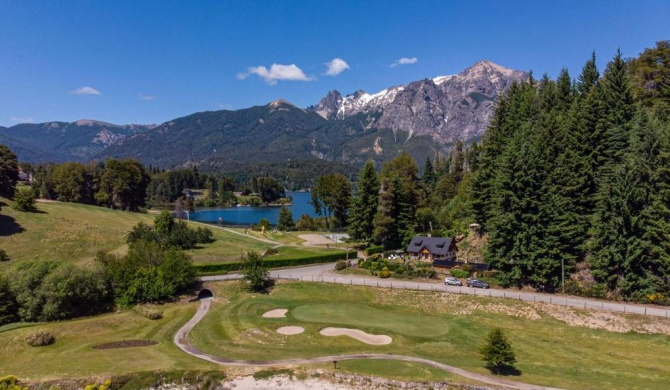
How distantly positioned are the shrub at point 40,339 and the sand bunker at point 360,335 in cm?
2735

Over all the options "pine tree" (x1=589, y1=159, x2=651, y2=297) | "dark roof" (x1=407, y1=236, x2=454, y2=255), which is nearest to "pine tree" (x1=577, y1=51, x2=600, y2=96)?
"pine tree" (x1=589, y1=159, x2=651, y2=297)

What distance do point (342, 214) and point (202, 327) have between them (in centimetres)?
7296

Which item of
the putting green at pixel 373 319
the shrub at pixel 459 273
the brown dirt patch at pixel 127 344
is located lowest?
the brown dirt patch at pixel 127 344

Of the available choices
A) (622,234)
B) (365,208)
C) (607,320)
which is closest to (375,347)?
(607,320)

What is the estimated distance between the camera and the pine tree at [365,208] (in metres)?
85.6

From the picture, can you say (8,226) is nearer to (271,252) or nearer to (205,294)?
(205,294)

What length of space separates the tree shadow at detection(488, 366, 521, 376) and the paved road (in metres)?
19.8

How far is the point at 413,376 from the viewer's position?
31.7 meters

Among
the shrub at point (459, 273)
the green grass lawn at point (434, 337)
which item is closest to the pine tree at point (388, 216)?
the shrub at point (459, 273)

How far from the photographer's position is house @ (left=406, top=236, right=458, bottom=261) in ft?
237

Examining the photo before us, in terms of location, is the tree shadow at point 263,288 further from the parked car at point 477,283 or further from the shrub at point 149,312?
the parked car at point 477,283

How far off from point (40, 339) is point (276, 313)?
2428 cm

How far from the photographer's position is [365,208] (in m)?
86.2

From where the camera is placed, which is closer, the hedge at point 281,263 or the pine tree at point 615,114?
the pine tree at point 615,114
